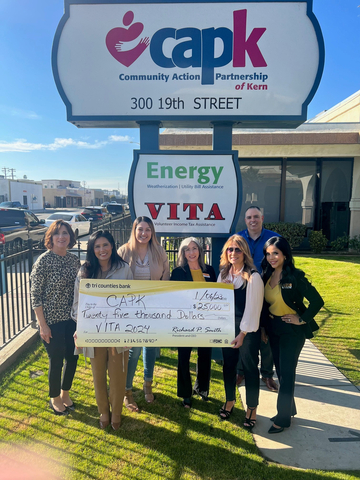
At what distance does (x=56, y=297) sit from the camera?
9.63 ft

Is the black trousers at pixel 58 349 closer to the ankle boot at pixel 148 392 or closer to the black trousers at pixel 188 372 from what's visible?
the ankle boot at pixel 148 392

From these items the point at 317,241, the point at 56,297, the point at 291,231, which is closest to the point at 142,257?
the point at 56,297

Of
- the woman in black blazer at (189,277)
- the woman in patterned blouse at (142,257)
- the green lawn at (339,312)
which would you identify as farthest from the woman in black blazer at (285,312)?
the green lawn at (339,312)

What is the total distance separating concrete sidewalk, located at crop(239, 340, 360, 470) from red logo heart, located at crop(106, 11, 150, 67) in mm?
4186

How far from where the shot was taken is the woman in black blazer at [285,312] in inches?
105

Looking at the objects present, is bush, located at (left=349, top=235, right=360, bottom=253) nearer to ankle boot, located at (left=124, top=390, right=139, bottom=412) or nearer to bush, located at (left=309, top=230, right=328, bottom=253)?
bush, located at (left=309, top=230, right=328, bottom=253)

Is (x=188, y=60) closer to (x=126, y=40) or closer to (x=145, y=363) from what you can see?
(x=126, y=40)

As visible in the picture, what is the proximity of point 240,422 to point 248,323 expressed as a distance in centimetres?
110

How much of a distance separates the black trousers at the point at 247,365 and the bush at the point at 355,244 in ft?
33.8

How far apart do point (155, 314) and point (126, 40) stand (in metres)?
3.23

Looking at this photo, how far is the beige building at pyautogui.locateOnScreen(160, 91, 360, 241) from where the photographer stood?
11.2m

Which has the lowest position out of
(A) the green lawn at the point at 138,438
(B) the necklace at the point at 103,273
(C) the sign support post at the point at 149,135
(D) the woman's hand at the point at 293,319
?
(A) the green lawn at the point at 138,438

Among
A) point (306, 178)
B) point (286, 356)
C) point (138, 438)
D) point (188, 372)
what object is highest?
point (306, 178)

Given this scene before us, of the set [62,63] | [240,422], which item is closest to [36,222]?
[62,63]
